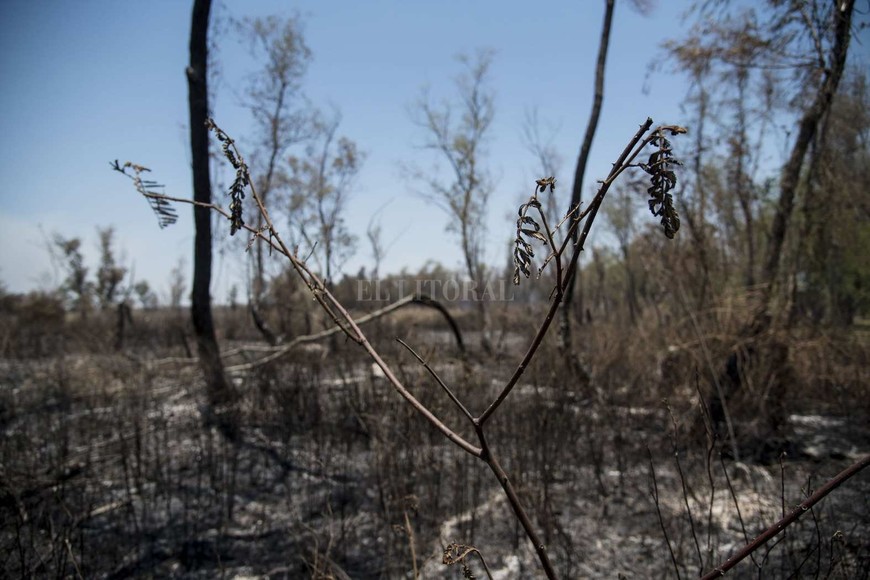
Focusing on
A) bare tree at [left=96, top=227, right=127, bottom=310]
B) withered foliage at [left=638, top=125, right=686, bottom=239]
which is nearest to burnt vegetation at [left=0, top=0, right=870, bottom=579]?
withered foliage at [left=638, top=125, right=686, bottom=239]

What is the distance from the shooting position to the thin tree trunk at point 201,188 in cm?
595

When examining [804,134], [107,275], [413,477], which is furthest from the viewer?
[107,275]

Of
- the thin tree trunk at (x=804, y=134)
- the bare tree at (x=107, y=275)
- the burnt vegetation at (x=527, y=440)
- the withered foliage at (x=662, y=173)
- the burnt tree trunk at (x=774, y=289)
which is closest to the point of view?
the withered foliage at (x=662, y=173)

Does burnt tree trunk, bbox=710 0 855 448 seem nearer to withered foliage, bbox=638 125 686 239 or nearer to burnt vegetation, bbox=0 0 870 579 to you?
burnt vegetation, bbox=0 0 870 579

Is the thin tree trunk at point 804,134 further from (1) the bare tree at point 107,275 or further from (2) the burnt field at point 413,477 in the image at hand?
(1) the bare tree at point 107,275

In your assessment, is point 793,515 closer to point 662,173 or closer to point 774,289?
point 662,173

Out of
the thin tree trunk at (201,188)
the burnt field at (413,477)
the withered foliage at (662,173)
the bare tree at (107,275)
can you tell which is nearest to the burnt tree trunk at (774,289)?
the burnt field at (413,477)

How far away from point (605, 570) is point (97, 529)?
3119 millimetres

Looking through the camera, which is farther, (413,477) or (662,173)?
(413,477)

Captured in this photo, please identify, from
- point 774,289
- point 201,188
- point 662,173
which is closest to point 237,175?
point 662,173

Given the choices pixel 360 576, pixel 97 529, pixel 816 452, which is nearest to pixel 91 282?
pixel 97 529

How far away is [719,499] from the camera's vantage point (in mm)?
3543

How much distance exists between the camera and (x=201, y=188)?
240 inches

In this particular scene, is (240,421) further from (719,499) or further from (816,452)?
(816,452)
